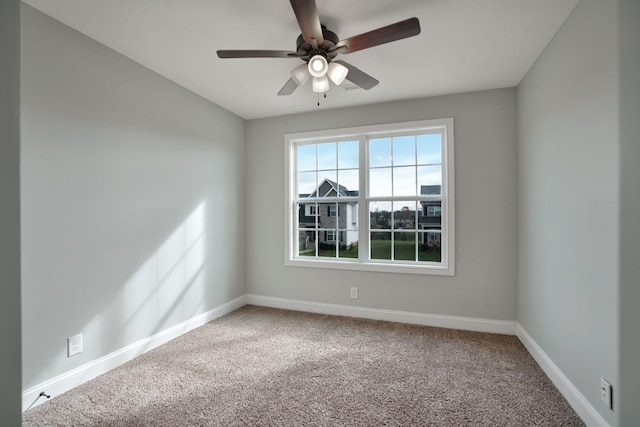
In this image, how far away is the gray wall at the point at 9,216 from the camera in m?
1.11

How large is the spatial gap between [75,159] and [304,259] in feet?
8.25

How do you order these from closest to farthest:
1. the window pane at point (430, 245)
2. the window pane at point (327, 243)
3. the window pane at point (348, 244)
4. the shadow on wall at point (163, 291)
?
the shadow on wall at point (163, 291) → the window pane at point (430, 245) → the window pane at point (348, 244) → the window pane at point (327, 243)

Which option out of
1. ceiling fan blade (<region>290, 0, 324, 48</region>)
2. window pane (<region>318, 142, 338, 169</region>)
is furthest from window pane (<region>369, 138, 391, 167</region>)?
ceiling fan blade (<region>290, 0, 324, 48</region>)

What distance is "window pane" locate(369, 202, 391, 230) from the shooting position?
3.56m

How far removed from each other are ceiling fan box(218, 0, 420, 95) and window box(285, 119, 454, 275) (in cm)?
141

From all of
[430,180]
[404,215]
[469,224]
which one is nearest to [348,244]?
[404,215]

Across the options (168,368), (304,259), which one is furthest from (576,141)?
(168,368)

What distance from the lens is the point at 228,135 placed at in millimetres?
3715

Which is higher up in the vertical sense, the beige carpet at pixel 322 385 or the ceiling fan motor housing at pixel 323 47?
the ceiling fan motor housing at pixel 323 47

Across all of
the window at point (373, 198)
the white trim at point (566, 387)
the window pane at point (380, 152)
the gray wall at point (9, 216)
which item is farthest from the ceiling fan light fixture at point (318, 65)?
the white trim at point (566, 387)

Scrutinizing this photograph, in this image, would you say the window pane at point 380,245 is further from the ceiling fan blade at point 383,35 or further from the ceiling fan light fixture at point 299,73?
the ceiling fan blade at point 383,35

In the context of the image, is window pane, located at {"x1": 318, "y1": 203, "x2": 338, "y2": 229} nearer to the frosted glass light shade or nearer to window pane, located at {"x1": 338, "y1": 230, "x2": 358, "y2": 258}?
window pane, located at {"x1": 338, "y1": 230, "x2": 358, "y2": 258}

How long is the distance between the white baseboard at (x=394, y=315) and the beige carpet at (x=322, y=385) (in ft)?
0.37

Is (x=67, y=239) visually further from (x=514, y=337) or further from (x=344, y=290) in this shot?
(x=514, y=337)
